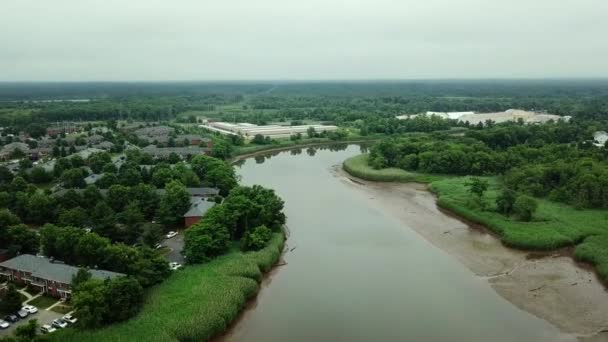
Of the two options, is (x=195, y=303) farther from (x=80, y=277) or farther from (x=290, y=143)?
(x=290, y=143)

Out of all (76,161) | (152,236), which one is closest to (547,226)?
(152,236)

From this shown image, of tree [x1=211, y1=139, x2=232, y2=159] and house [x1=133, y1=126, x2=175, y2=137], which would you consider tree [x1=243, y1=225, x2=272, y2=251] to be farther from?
house [x1=133, y1=126, x2=175, y2=137]

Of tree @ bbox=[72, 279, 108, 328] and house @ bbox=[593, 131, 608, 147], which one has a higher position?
house @ bbox=[593, 131, 608, 147]

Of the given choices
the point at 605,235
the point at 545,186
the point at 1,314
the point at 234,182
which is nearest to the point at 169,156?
the point at 234,182

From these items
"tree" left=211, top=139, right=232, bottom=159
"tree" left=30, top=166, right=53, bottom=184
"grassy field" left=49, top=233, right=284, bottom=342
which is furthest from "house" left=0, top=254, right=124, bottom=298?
"tree" left=211, top=139, right=232, bottom=159

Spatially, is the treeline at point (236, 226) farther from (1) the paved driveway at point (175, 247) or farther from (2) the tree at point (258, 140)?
(2) the tree at point (258, 140)

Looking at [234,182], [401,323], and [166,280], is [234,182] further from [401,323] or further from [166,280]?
[401,323]

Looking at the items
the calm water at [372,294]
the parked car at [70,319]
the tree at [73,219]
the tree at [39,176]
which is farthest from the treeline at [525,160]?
the parked car at [70,319]
